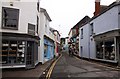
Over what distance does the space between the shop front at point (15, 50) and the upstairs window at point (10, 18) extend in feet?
3.32

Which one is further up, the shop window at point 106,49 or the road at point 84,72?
the shop window at point 106,49

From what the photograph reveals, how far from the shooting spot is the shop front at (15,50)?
18.1m

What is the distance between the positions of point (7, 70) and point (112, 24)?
12.8 m

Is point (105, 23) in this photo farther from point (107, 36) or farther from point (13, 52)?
point (13, 52)

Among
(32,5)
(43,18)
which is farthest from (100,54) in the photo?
(32,5)

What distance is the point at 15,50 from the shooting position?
18672 millimetres

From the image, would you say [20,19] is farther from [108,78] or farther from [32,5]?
[108,78]

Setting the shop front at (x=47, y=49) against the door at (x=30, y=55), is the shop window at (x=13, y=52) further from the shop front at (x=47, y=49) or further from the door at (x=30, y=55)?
the shop front at (x=47, y=49)

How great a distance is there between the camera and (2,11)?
60.2ft

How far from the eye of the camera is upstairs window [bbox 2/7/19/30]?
18.6 metres

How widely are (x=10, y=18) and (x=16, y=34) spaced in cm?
164

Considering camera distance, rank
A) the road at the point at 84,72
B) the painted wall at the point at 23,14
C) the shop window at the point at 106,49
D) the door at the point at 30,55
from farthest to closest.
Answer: the shop window at the point at 106,49 < the door at the point at 30,55 < the painted wall at the point at 23,14 < the road at the point at 84,72

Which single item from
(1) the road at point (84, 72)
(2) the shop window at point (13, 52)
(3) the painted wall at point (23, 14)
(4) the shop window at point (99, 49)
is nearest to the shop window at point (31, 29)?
(3) the painted wall at point (23, 14)

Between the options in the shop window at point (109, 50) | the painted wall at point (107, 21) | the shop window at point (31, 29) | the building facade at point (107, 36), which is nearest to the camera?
the shop window at point (31, 29)
